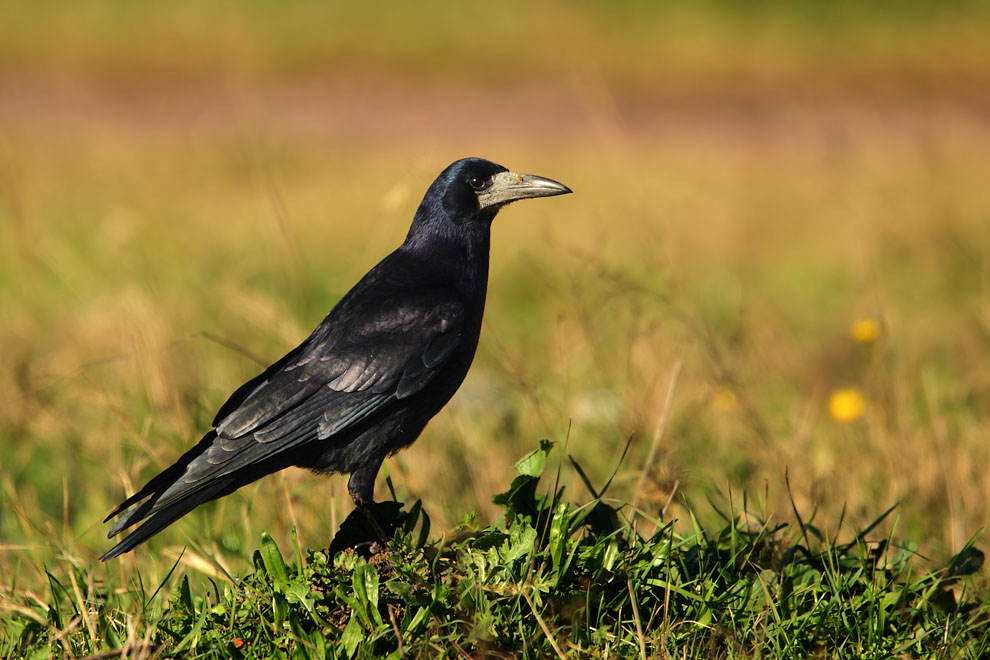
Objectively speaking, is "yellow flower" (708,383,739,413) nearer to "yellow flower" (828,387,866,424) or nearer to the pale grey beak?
"yellow flower" (828,387,866,424)

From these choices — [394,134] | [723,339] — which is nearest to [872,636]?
[723,339]

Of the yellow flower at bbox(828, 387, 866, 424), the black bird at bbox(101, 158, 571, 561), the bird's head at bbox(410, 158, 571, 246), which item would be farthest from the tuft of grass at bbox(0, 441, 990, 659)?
the yellow flower at bbox(828, 387, 866, 424)

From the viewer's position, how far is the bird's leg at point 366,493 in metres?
3.09

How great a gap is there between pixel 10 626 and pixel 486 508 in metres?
1.73

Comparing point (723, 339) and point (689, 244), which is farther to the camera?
point (689, 244)

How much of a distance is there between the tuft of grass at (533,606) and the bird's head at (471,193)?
40.7 inches

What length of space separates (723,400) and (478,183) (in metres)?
1.91

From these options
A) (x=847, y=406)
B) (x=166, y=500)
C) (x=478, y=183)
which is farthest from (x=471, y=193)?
(x=847, y=406)

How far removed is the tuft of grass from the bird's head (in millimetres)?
1034

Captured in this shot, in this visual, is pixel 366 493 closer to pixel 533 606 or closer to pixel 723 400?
pixel 533 606

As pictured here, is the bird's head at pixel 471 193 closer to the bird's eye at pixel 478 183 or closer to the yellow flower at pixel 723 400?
the bird's eye at pixel 478 183

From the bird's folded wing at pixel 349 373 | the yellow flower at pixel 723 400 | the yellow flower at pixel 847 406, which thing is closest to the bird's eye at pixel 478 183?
the bird's folded wing at pixel 349 373

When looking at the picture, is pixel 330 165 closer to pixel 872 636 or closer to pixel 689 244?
pixel 689 244

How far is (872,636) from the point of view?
2.79 metres
